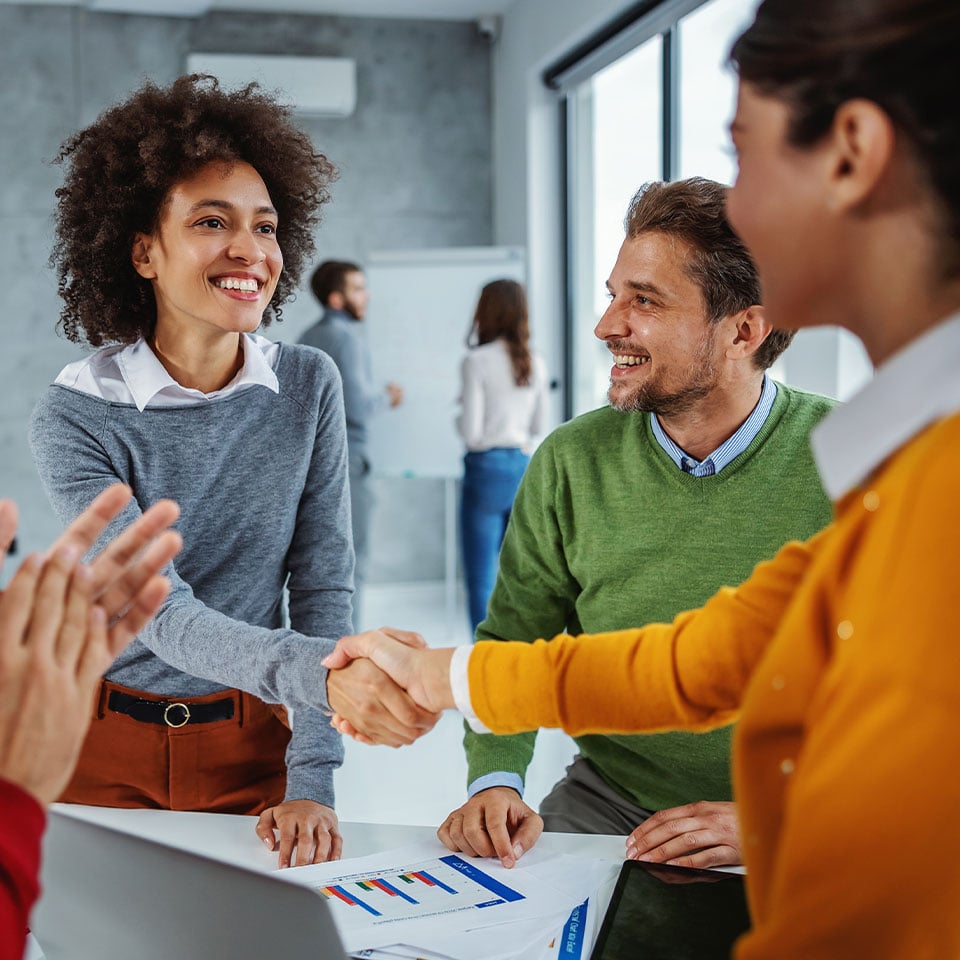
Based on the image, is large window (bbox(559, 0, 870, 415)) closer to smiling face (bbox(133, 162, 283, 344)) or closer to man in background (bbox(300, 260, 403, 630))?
man in background (bbox(300, 260, 403, 630))

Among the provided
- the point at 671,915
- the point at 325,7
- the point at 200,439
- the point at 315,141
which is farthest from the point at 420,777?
the point at 325,7

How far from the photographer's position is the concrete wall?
586cm

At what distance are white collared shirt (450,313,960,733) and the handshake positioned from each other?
574mm

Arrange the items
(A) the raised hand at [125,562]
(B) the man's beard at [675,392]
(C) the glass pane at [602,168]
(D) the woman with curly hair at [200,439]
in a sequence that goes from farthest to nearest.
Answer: (C) the glass pane at [602,168] < (B) the man's beard at [675,392] < (D) the woman with curly hair at [200,439] < (A) the raised hand at [125,562]

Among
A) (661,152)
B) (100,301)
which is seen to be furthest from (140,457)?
(661,152)

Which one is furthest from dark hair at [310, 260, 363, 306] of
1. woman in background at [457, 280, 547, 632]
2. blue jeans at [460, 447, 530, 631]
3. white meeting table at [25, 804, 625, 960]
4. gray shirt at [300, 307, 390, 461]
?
white meeting table at [25, 804, 625, 960]

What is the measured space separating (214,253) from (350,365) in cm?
310

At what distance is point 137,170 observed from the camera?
1702 mm

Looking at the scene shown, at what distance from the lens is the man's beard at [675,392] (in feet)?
5.49

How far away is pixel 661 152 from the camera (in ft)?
15.4

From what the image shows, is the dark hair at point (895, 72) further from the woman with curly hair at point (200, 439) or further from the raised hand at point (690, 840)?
the woman with curly hair at point (200, 439)

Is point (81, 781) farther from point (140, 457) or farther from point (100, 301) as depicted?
point (100, 301)

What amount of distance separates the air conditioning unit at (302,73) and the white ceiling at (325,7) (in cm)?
26

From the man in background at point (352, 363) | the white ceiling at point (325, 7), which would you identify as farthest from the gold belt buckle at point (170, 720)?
the white ceiling at point (325, 7)
